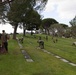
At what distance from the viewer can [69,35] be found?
14575 cm

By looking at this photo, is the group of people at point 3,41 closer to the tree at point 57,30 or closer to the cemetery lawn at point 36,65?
the cemetery lawn at point 36,65

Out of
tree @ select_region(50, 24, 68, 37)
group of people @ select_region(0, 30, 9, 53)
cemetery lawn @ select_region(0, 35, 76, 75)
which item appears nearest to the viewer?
cemetery lawn @ select_region(0, 35, 76, 75)

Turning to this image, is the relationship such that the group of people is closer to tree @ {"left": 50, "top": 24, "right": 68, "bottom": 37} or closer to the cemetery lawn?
the cemetery lawn

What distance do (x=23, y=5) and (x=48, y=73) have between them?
52.2ft

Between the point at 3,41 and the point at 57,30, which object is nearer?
the point at 3,41

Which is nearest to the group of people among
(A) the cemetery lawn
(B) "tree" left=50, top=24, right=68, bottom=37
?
(A) the cemetery lawn

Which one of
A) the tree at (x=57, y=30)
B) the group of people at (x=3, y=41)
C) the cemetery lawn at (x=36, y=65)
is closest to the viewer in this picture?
the cemetery lawn at (x=36, y=65)

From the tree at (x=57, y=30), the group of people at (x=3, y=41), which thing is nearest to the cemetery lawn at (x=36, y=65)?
the group of people at (x=3, y=41)

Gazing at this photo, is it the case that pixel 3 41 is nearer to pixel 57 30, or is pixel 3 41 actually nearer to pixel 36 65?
pixel 36 65

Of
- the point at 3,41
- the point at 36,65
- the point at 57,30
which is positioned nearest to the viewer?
the point at 36,65

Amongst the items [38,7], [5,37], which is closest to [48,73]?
[5,37]

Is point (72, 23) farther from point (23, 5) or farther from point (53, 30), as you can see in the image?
point (23, 5)

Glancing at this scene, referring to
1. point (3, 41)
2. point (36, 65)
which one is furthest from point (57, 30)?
point (36, 65)

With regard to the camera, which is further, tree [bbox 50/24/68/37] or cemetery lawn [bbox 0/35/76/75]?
tree [bbox 50/24/68/37]
